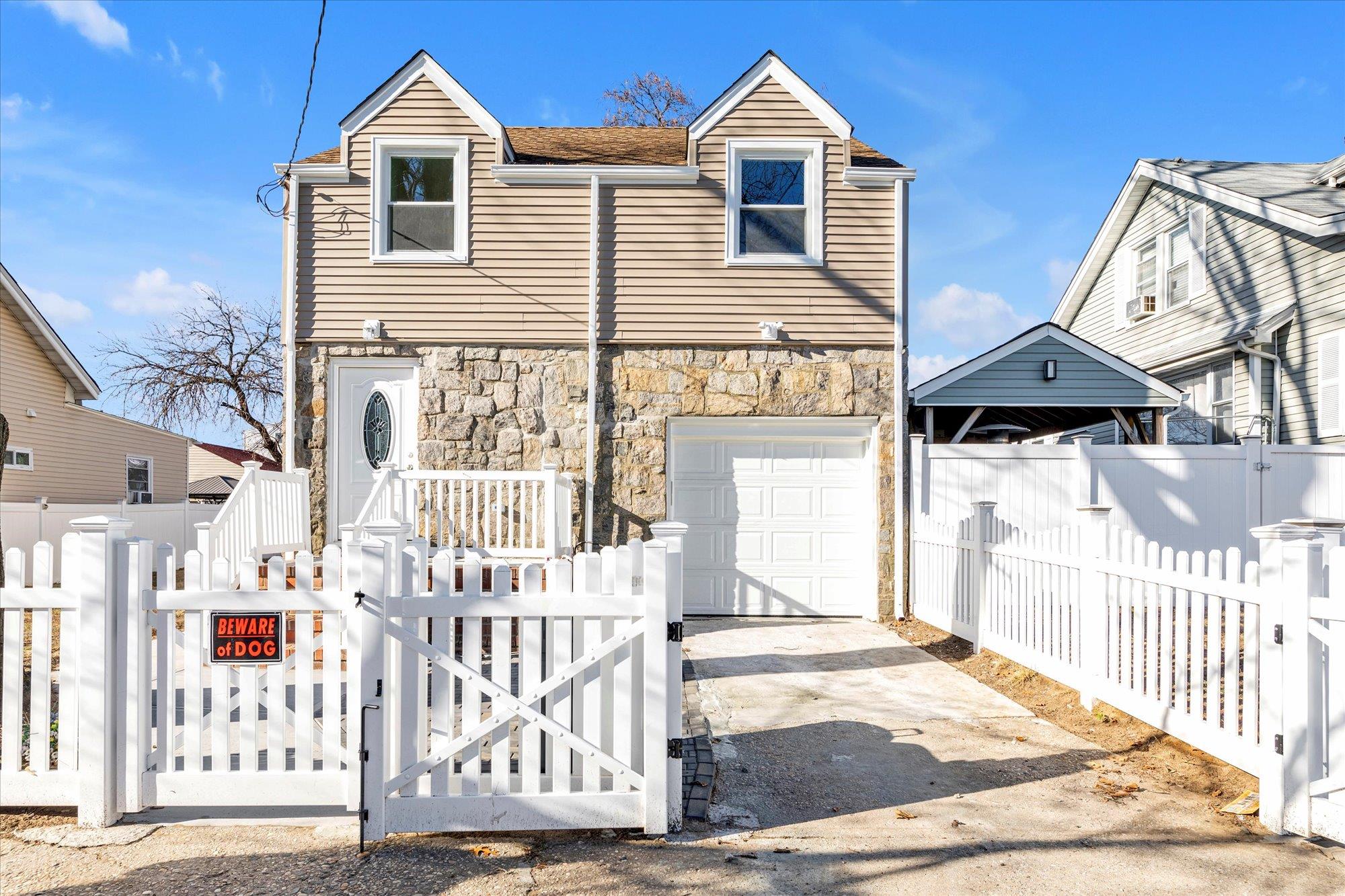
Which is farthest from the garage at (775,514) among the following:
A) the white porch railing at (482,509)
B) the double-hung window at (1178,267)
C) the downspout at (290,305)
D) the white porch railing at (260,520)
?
the double-hung window at (1178,267)

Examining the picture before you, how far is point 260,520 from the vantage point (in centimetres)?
775

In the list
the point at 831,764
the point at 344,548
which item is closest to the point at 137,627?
the point at 344,548

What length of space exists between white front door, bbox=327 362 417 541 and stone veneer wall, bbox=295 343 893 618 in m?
0.16

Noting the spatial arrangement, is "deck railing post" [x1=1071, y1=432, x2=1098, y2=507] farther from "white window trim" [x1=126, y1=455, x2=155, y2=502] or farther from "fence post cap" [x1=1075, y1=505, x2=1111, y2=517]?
"white window trim" [x1=126, y1=455, x2=155, y2=502]

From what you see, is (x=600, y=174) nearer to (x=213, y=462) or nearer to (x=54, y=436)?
(x=54, y=436)

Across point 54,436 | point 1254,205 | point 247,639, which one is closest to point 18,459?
point 54,436

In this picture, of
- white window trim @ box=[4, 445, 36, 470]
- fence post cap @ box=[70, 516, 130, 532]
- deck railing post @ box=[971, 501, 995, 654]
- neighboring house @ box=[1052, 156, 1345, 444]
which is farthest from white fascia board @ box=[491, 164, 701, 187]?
white window trim @ box=[4, 445, 36, 470]

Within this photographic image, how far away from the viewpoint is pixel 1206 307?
13562 mm

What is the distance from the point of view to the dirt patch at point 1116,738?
404 centimetres

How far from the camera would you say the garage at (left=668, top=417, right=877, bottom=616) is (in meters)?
9.30

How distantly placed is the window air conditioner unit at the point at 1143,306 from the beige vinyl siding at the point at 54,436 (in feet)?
67.3

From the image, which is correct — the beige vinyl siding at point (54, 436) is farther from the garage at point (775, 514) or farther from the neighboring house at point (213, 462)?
the neighboring house at point (213, 462)

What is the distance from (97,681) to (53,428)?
1590 centimetres

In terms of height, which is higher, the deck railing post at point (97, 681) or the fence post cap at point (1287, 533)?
the fence post cap at point (1287, 533)
